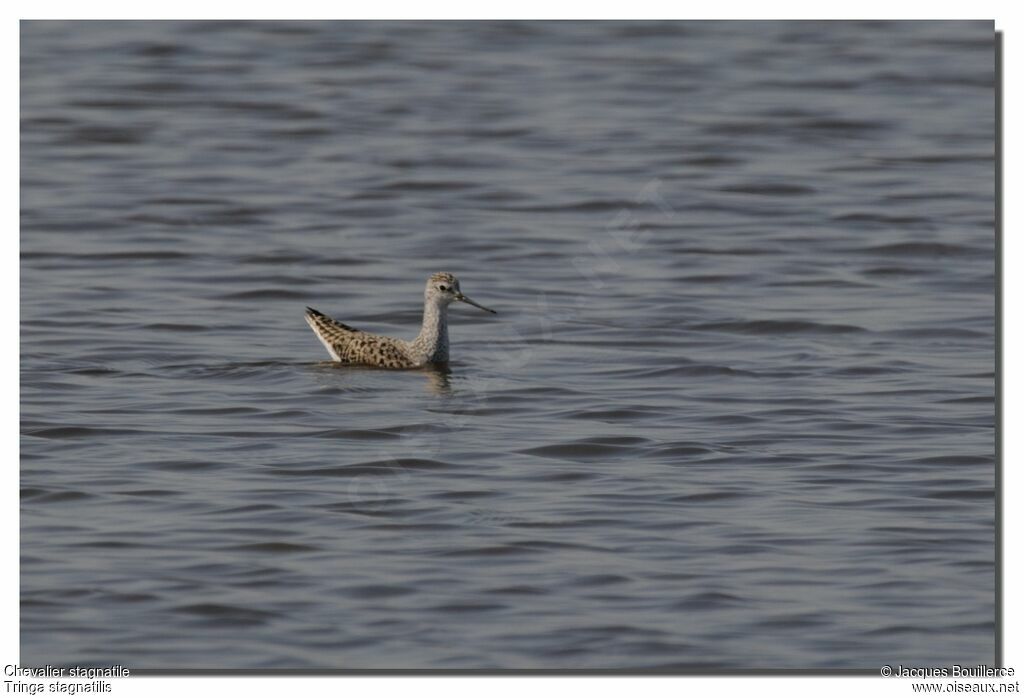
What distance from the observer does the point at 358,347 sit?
571 inches

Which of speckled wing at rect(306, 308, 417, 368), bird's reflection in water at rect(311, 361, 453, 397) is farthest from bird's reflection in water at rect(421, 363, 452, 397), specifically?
speckled wing at rect(306, 308, 417, 368)

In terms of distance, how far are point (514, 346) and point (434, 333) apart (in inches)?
55.5

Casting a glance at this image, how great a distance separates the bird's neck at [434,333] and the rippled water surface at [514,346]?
0.96 ft

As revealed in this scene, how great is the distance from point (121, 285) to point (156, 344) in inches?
83.3

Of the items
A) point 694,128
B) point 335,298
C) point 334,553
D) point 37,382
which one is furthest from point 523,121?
point 334,553

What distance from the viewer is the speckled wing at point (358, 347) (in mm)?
14516

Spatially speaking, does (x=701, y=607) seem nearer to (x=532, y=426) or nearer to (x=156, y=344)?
(x=532, y=426)

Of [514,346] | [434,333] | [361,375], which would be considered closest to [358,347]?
[361,375]

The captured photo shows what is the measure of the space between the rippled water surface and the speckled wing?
0.15m

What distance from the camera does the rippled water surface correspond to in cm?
930

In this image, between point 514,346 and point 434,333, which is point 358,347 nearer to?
point 434,333

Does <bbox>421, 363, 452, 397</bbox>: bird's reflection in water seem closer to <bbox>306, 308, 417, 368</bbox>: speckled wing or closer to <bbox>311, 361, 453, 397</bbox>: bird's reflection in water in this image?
<bbox>311, 361, 453, 397</bbox>: bird's reflection in water

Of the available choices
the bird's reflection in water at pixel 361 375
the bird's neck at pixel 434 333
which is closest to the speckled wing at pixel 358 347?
the bird's reflection in water at pixel 361 375

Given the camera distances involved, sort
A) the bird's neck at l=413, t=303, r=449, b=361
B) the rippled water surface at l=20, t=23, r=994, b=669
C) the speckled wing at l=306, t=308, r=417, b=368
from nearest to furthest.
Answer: the rippled water surface at l=20, t=23, r=994, b=669, the speckled wing at l=306, t=308, r=417, b=368, the bird's neck at l=413, t=303, r=449, b=361
